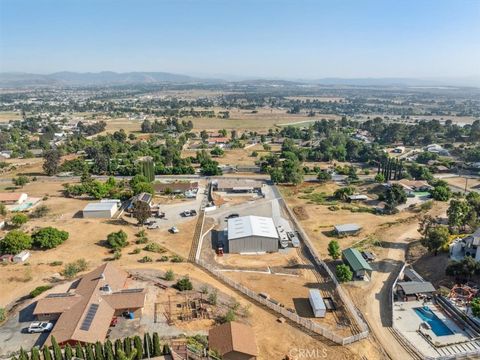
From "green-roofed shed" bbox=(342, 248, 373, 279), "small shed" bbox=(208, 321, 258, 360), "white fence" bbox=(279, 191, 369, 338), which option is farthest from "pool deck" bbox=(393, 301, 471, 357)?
"small shed" bbox=(208, 321, 258, 360)

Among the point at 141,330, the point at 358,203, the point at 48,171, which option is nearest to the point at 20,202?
the point at 48,171

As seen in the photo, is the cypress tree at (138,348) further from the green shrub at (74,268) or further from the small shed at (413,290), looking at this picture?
the small shed at (413,290)

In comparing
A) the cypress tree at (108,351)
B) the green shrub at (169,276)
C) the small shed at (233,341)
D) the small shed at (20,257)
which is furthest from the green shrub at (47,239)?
the small shed at (233,341)

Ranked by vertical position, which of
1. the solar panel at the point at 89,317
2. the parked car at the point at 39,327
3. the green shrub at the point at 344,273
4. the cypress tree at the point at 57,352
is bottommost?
the parked car at the point at 39,327

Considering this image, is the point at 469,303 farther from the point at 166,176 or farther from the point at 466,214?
the point at 166,176

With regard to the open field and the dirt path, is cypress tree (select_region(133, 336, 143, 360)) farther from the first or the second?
the dirt path

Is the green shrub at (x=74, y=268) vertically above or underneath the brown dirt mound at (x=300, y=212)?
above

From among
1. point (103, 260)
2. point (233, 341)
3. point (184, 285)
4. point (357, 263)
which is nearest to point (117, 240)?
point (103, 260)
